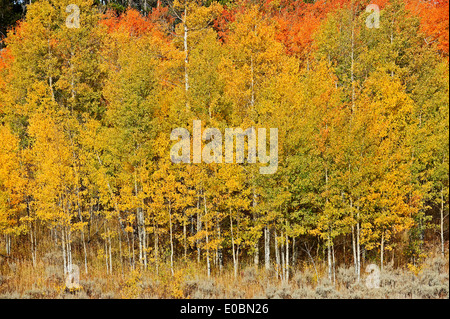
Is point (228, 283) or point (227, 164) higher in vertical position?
point (227, 164)

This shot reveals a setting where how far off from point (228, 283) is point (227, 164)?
5.47 m

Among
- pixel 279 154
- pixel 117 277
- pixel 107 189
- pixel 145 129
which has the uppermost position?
pixel 145 129

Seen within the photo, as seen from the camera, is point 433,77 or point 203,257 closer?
point 433,77

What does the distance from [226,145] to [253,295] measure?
6.79 meters

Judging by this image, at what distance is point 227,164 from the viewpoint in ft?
61.5

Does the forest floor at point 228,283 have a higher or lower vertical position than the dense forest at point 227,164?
lower

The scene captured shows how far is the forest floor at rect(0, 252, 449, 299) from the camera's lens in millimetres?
15293

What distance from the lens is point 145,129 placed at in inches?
780

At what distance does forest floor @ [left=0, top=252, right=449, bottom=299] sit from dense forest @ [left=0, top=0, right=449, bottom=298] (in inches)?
5.1

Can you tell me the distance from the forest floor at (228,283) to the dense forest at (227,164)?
0.13 metres

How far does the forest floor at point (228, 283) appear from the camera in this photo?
50.2 feet
